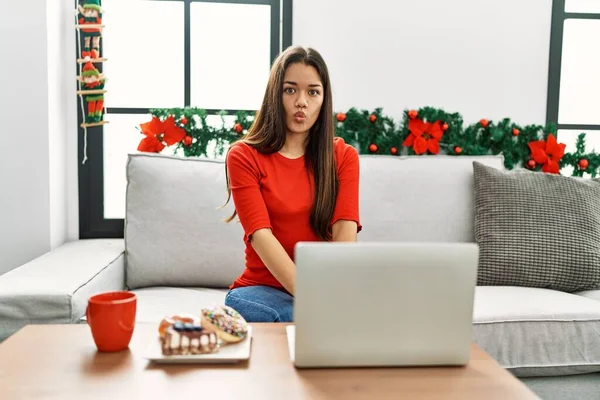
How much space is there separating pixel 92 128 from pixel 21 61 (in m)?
0.38

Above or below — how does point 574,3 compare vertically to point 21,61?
above

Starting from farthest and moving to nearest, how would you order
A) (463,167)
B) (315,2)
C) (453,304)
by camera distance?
(315,2) → (463,167) → (453,304)

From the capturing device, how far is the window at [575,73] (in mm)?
2551

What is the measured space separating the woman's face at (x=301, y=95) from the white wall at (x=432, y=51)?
93 cm

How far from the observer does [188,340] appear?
2.92ft

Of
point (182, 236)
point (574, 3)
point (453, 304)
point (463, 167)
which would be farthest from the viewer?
point (574, 3)

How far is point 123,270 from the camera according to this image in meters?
2.04

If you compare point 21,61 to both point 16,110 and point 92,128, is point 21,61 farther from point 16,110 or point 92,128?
point 92,128

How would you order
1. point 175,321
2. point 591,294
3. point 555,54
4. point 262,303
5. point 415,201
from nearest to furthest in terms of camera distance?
1. point 175,321
2. point 262,303
3. point 591,294
4. point 415,201
5. point 555,54

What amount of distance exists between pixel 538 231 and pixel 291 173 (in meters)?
1.00

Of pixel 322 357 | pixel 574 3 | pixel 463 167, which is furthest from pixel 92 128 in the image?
pixel 574 3

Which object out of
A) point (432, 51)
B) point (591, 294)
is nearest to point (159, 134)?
point (432, 51)

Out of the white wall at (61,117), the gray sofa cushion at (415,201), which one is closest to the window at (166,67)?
the white wall at (61,117)

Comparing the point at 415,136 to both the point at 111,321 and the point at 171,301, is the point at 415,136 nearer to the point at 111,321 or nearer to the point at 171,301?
the point at 171,301
